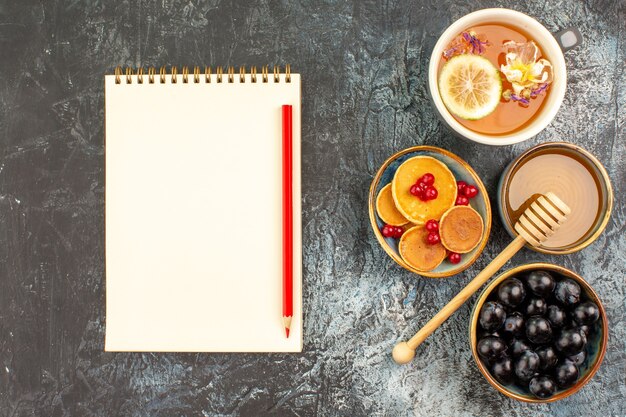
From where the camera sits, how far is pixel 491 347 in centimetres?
74

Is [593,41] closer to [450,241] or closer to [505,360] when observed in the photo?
[450,241]

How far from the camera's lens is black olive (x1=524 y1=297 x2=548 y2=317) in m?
0.75

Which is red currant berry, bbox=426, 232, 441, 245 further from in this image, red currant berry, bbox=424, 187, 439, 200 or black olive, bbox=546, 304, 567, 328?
black olive, bbox=546, 304, 567, 328

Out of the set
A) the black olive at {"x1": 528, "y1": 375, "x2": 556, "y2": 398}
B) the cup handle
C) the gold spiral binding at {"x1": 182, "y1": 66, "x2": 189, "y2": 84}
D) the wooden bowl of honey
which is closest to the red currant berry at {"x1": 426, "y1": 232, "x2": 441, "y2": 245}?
the wooden bowl of honey

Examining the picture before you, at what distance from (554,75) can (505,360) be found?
40 cm

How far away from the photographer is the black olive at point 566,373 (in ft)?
2.43

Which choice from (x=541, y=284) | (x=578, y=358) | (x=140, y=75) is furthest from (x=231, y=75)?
(x=578, y=358)

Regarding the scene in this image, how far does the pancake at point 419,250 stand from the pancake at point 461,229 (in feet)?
0.06

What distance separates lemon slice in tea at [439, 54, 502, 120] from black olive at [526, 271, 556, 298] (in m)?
0.23

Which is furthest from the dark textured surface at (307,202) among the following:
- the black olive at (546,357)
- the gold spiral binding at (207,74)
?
the black olive at (546,357)

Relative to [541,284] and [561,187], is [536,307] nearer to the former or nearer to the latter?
[541,284]

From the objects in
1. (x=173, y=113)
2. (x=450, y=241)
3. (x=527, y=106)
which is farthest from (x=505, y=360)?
(x=173, y=113)

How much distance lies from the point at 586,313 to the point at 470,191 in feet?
0.73

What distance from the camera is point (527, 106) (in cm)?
79
